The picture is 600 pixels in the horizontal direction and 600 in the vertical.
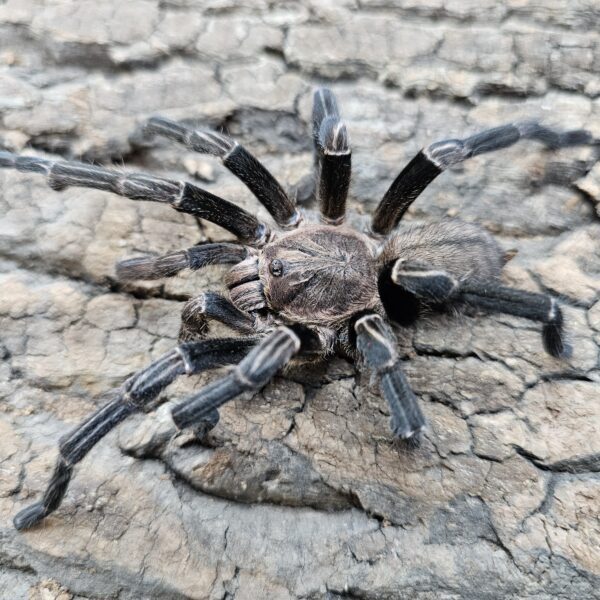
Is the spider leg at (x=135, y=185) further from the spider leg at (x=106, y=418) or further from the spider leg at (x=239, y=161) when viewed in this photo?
the spider leg at (x=106, y=418)

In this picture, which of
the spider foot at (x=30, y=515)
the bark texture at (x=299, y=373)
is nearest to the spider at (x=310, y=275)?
the spider foot at (x=30, y=515)

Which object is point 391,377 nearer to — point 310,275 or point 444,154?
point 310,275

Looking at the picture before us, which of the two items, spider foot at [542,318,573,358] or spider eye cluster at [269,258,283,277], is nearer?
spider foot at [542,318,573,358]

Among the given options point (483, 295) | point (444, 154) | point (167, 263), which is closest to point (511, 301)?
point (483, 295)

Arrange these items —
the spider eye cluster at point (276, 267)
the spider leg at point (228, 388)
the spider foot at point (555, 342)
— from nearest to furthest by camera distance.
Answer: the spider leg at point (228, 388)
the spider foot at point (555, 342)
the spider eye cluster at point (276, 267)

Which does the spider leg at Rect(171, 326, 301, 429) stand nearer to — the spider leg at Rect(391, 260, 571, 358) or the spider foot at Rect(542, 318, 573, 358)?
the spider leg at Rect(391, 260, 571, 358)

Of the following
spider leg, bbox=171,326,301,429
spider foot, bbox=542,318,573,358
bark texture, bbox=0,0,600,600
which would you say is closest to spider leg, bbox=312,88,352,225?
bark texture, bbox=0,0,600,600

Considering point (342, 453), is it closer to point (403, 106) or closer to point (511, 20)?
point (403, 106)
